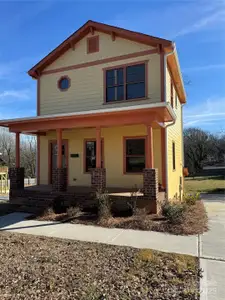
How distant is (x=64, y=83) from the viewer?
1193cm

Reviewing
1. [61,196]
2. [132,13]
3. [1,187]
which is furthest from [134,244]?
[1,187]

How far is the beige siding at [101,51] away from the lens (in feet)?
34.4

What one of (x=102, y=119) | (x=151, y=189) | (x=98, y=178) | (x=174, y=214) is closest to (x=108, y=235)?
(x=174, y=214)

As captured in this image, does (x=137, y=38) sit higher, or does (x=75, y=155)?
(x=137, y=38)

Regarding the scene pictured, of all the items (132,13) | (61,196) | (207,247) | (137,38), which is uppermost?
(132,13)

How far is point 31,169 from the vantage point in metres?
31.7

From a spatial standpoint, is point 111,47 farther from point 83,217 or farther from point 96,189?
point 83,217

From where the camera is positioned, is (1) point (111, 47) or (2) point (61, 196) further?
(1) point (111, 47)

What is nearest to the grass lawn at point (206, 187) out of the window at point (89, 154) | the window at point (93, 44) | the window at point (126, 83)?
the window at point (89, 154)

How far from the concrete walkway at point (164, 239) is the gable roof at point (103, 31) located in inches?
274

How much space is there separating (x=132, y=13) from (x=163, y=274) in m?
9.78

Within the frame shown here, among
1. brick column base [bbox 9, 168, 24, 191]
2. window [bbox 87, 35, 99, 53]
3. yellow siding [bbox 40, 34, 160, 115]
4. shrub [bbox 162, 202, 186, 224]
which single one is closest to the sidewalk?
shrub [bbox 162, 202, 186, 224]

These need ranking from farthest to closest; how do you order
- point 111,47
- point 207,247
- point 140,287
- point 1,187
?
point 1,187 → point 111,47 → point 207,247 → point 140,287

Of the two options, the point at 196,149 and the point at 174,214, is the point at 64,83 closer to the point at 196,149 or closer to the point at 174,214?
the point at 174,214
